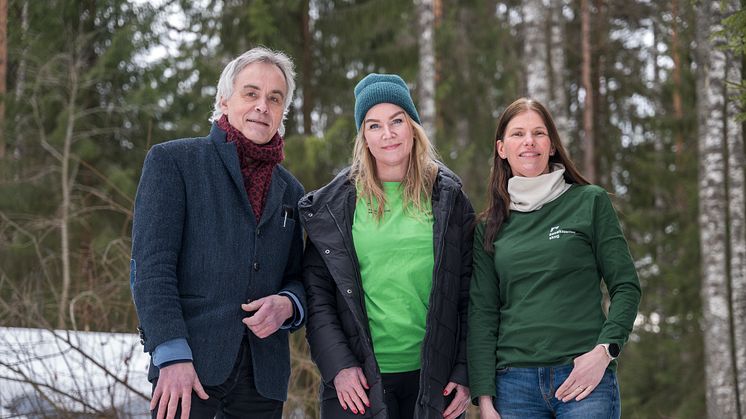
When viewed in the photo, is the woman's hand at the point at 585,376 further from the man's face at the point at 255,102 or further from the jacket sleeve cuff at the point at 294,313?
the man's face at the point at 255,102

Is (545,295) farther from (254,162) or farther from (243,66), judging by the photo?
(243,66)

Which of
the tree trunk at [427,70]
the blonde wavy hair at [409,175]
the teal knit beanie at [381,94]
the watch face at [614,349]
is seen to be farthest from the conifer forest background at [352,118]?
the watch face at [614,349]

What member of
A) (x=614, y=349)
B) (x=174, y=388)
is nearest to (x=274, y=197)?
(x=174, y=388)

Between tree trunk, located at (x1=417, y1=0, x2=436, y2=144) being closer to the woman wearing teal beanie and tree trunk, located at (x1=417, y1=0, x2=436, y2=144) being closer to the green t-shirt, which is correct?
the woman wearing teal beanie

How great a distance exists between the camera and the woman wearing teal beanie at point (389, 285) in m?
3.21

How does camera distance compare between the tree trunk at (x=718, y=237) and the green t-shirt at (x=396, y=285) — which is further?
the tree trunk at (x=718, y=237)

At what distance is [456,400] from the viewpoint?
10.7ft

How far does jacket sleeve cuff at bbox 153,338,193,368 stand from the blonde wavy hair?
98 centimetres

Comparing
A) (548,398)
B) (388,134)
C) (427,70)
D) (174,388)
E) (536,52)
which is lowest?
(548,398)

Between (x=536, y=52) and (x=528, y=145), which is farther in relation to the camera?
(x=536, y=52)

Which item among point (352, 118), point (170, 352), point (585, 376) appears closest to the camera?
point (170, 352)

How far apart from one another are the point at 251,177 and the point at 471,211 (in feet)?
3.19

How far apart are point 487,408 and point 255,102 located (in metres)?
1.51

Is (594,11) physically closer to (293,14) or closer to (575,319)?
(293,14)
